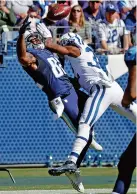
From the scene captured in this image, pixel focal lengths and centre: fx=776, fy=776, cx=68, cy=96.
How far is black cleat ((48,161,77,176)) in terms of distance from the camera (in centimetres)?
825

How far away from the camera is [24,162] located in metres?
12.9

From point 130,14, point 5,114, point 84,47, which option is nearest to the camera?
point 84,47

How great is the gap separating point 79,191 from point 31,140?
4324 millimetres

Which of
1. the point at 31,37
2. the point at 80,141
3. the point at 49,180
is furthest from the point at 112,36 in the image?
the point at 80,141

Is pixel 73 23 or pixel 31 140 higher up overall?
pixel 73 23

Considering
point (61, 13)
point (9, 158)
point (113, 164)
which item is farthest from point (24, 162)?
point (61, 13)

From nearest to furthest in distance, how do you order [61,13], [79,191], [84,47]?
1. [79,191]
2. [84,47]
3. [61,13]

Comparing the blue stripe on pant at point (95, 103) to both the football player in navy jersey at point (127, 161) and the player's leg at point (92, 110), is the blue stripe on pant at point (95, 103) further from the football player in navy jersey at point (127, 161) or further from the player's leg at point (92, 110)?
the football player in navy jersey at point (127, 161)

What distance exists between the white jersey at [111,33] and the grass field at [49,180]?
2160 mm

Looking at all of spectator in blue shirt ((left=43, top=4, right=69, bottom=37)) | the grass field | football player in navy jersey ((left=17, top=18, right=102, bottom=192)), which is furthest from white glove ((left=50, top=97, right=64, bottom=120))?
spectator in blue shirt ((left=43, top=4, right=69, bottom=37))

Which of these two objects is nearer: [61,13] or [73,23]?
[61,13]

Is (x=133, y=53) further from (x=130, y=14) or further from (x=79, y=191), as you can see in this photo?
(x=130, y=14)

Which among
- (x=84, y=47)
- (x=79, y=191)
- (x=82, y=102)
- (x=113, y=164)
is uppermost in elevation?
(x=84, y=47)

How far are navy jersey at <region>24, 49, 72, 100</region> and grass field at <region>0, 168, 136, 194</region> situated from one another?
1169mm
